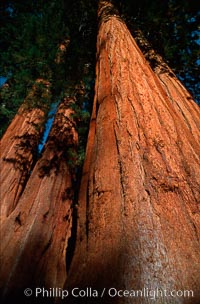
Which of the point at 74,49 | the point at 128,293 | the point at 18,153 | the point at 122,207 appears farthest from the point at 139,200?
the point at 74,49

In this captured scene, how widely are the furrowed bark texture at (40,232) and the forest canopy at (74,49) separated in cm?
197

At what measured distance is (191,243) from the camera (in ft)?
3.49

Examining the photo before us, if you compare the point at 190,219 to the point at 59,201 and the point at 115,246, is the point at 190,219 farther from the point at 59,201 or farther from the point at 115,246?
the point at 59,201

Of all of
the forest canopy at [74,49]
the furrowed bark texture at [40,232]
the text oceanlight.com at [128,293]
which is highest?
the forest canopy at [74,49]

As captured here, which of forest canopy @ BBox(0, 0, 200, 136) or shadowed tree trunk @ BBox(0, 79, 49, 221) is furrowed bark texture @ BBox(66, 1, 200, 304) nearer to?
shadowed tree trunk @ BBox(0, 79, 49, 221)

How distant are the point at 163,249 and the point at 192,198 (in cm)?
36

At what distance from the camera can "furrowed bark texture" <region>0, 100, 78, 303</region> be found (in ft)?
6.00

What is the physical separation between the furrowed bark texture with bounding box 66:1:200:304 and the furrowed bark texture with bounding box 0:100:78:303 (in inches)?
31.8

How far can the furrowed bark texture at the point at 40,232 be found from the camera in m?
1.83

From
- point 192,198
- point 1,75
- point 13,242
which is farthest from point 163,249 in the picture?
point 1,75

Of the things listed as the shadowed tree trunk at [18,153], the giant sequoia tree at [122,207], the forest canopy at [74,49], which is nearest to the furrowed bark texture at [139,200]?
the giant sequoia tree at [122,207]

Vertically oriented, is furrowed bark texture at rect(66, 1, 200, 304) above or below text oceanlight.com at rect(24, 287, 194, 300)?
above

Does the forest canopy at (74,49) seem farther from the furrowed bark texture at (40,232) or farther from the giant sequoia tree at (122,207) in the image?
the giant sequoia tree at (122,207)

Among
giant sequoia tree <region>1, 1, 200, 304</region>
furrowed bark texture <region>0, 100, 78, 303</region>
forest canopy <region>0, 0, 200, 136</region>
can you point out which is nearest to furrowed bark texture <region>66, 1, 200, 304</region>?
giant sequoia tree <region>1, 1, 200, 304</region>
